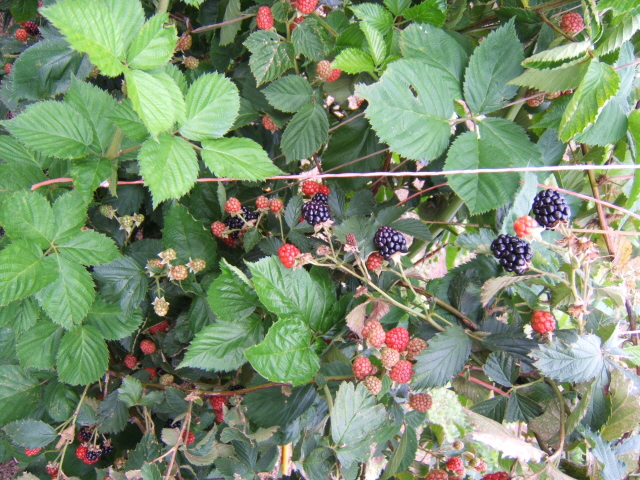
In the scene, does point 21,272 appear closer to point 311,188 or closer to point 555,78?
point 311,188

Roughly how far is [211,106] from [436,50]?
17.2 inches

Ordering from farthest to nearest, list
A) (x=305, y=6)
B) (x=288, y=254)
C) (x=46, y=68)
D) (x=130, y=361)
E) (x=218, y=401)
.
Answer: (x=130, y=361)
(x=218, y=401)
(x=46, y=68)
(x=305, y=6)
(x=288, y=254)

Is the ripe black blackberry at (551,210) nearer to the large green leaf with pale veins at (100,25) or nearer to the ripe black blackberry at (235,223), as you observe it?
the ripe black blackberry at (235,223)

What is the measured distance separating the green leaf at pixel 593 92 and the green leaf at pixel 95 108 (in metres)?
0.81

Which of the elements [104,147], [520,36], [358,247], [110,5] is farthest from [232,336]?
[520,36]

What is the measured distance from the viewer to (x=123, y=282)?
95 centimetres

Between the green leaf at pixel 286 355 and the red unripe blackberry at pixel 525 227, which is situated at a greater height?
the red unripe blackberry at pixel 525 227

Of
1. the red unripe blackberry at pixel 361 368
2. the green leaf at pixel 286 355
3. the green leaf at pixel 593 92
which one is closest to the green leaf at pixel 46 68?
the green leaf at pixel 286 355

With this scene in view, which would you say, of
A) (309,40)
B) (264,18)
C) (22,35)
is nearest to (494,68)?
(309,40)

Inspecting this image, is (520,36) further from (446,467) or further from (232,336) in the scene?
(446,467)

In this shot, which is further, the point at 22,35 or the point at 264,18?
the point at 22,35

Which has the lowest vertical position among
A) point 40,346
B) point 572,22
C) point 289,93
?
point 40,346

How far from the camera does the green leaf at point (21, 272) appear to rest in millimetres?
741

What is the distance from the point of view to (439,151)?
0.77 metres
